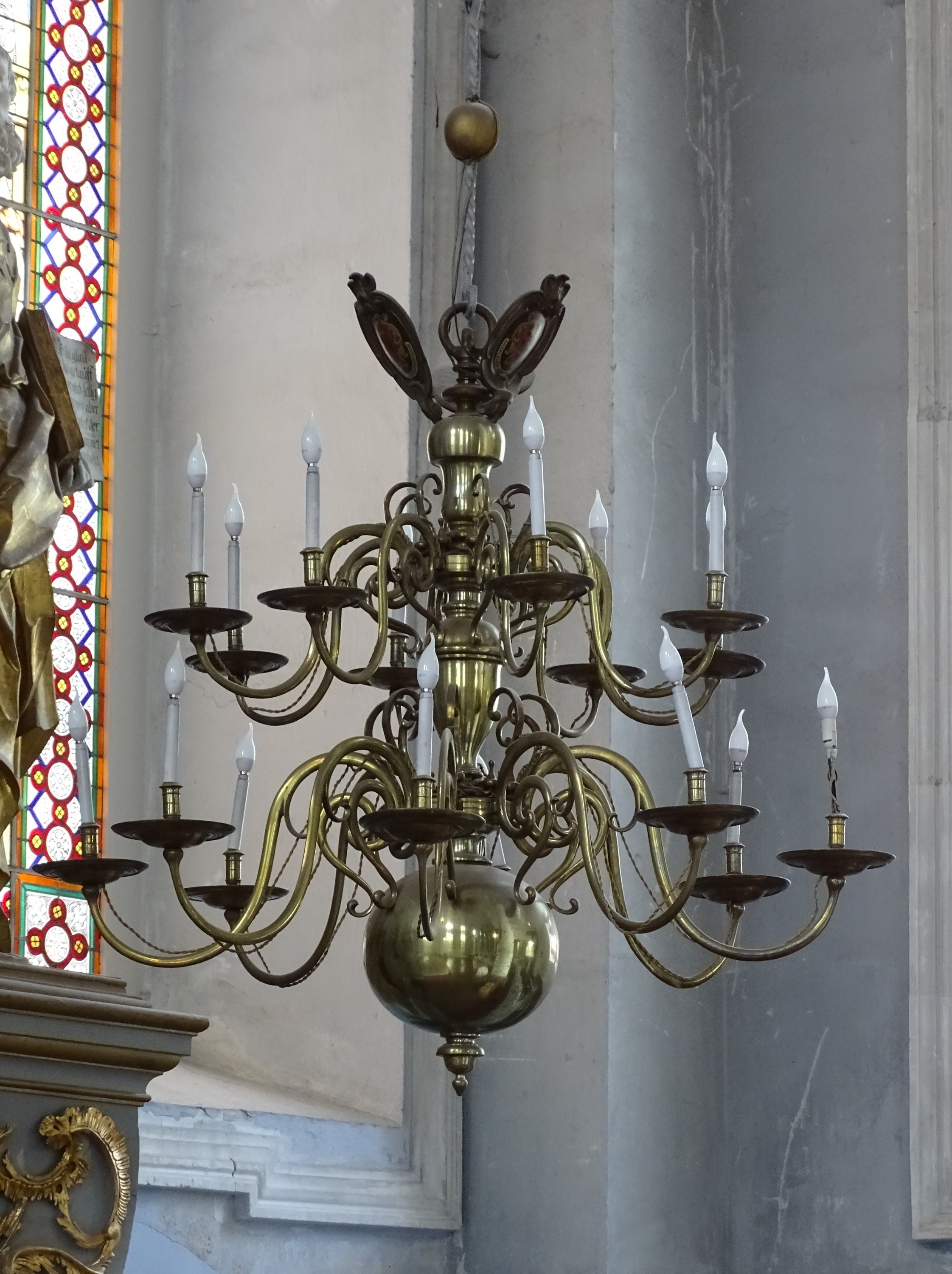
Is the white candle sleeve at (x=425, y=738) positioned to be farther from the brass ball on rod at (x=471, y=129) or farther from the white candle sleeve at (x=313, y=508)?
the brass ball on rod at (x=471, y=129)

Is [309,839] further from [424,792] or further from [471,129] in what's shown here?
[471,129]

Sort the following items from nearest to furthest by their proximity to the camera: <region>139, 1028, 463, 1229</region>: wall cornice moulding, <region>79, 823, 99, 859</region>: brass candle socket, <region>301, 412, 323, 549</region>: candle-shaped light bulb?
<region>79, 823, 99, 859</region>: brass candle socket → <region>301, 412, 323, 549</region>: candle-shaped light bulb → <region>139, 1028, 463, 1229</region>: wall cornice moulding

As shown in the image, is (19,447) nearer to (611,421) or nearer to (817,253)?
(611,421)

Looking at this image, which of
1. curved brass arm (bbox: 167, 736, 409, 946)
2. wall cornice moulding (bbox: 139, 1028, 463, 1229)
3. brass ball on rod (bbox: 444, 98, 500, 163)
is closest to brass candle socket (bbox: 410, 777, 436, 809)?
curved brass arm (bbox: 167, 736, 409, 946)

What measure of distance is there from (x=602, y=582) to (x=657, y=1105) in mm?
2434

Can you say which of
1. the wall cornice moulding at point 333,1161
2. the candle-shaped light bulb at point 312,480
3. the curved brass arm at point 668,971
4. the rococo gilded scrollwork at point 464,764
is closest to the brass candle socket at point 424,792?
the rococo gilded scrollwork at point 464,764

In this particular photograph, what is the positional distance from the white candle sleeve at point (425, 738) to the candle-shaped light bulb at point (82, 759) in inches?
17.9

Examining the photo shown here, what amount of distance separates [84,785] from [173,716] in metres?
0.14

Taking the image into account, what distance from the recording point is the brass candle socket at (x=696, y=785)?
266cm

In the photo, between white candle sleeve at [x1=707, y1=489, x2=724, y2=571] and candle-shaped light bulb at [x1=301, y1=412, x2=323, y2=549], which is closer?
white candle sleeve at [x1=707, y1=489, x2=724, y2=571]

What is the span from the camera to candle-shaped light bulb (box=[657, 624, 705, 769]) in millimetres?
2625

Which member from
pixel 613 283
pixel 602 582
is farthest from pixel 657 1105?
pixel 602 582

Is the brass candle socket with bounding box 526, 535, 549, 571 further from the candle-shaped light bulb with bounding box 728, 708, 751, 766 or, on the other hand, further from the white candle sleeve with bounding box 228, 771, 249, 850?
the white candle sleeve with bounding box 228, 771, 249, 850

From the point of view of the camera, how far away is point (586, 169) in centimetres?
556
